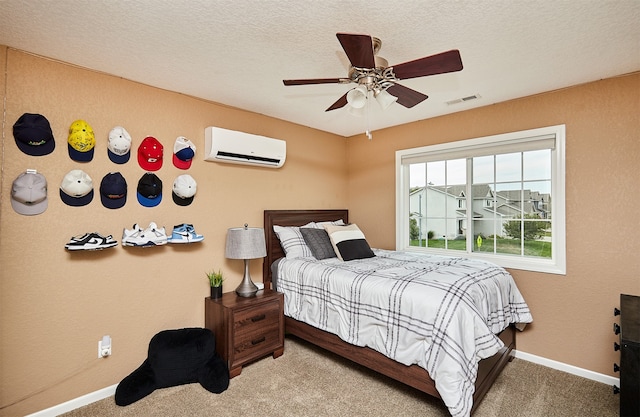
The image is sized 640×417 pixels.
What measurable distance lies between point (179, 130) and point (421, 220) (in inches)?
115

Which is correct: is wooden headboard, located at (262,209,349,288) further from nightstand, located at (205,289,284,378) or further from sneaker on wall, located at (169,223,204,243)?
sneaker on wall, located at (169,223,204,243)

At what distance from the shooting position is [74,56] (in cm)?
211

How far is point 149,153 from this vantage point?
8.31 feet

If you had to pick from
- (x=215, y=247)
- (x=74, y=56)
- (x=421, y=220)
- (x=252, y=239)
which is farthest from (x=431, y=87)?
(x=74, y=56)

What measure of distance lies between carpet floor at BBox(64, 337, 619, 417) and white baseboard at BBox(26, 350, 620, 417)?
0.05 meters

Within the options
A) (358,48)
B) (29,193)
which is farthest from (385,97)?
(29,193)

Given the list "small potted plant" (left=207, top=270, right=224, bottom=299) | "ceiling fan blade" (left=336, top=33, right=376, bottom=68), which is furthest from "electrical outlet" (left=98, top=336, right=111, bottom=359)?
"ceiling fan blade" (left=336, top=33, right=376, bottom=68)

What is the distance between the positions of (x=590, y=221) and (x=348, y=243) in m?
2.11

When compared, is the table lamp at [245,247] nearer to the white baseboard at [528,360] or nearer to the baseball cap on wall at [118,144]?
the baseball cap on wall at [118,144]

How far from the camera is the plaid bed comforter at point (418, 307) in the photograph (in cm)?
190

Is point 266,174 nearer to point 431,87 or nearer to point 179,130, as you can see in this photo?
point 179,130

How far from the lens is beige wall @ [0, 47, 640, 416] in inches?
80.3

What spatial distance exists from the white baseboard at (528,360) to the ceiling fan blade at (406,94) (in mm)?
2570

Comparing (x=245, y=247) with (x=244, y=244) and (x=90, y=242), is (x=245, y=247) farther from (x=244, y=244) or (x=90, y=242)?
(x=90, y=242)
